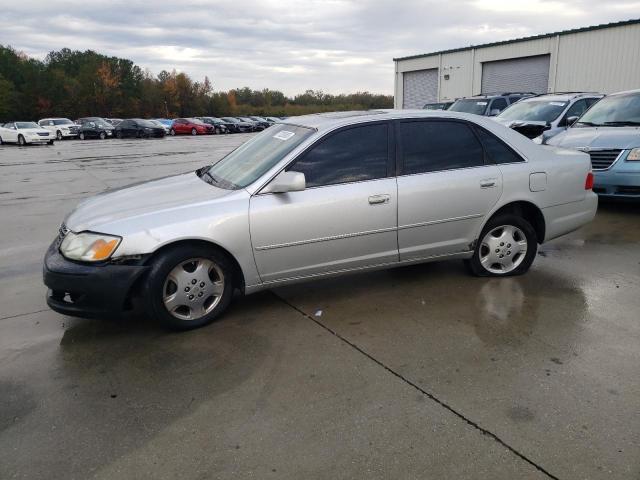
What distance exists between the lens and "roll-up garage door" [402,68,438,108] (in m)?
35.2

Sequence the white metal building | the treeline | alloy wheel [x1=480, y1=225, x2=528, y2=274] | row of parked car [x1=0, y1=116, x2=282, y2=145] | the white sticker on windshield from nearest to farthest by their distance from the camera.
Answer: the white sticker on windshield, alloy wheel [x1=480, y1=225, x2=528, y2=274], the white metal building, row of parked car [x1=0, y1=116, x2=282, y2=145], the treeline

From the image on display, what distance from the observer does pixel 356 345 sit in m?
3.65

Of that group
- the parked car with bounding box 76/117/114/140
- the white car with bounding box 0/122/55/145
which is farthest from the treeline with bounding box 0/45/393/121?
the white car with bounding box 0/122/55/145

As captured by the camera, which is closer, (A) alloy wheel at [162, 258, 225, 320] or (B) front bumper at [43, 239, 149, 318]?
(B) front bumper at [43, 239, 149, 318]

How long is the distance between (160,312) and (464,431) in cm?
221

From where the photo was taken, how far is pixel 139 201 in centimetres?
410

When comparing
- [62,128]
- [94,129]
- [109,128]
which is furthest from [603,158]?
[109,128]

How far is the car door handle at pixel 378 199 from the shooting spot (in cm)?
419

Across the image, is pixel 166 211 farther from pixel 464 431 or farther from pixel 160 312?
pixel 464 431

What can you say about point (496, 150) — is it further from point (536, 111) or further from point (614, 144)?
point (536, 111)

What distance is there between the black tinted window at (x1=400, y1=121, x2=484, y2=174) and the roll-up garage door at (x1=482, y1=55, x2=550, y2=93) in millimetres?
25825

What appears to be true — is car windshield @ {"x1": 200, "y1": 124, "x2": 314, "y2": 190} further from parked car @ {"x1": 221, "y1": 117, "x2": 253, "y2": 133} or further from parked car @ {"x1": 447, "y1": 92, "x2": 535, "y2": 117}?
parked car @ {"x1": 221, "y1": 117, "x2": 253, "y2": 133}

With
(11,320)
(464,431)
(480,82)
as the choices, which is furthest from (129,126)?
(464,431)

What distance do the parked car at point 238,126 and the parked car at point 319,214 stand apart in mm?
44312
